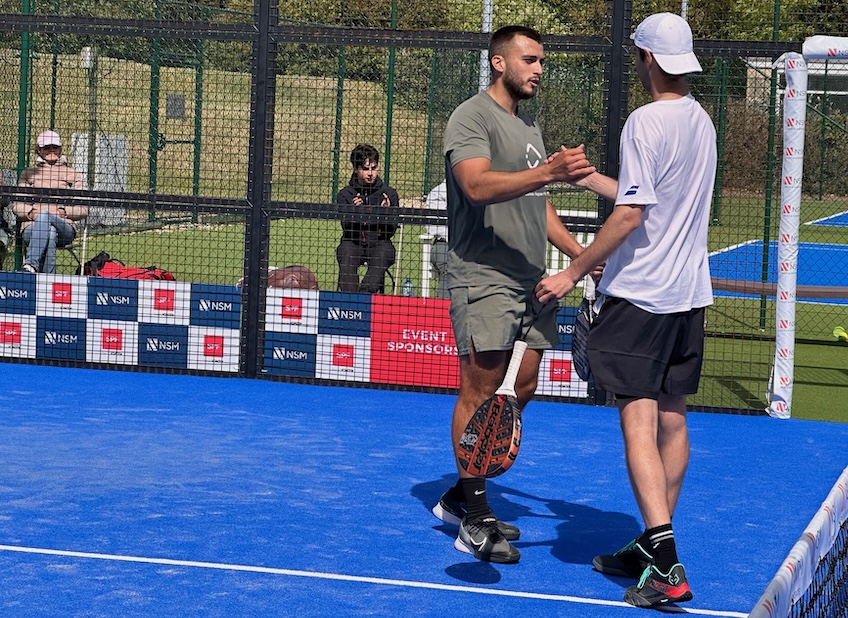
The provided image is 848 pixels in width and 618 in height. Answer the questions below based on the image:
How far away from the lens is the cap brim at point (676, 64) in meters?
4.45

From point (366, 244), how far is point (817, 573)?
613 cm

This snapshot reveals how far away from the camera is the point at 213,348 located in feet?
29.5

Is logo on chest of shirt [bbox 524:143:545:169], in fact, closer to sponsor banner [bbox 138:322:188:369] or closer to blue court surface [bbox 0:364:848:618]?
blue court surface [bbox 0:364:848:618]

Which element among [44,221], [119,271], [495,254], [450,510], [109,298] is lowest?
[450,510]

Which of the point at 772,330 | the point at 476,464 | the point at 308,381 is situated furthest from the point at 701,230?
the point at 772,330

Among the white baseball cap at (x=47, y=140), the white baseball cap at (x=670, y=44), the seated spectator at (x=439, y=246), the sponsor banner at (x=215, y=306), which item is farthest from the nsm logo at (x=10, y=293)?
the white baseball cap at (x=670, y=44)

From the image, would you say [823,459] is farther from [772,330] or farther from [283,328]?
[772,330]

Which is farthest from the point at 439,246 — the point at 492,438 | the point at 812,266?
the point at 812,266

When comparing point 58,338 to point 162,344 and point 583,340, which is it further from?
point 583,340

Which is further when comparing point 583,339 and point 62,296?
point 62,296

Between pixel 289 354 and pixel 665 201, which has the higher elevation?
pixel 665 201

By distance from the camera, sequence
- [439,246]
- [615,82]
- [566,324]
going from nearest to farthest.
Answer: [615,82], [566,324], [439,246]

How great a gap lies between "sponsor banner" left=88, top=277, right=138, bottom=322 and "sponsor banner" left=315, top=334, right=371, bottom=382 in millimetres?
1351

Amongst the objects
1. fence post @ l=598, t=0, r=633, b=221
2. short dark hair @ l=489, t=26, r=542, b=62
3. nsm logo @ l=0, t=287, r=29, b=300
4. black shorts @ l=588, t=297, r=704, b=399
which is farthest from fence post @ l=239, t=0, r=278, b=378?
black shorts @ l=588, t=297, r=704, b=399
